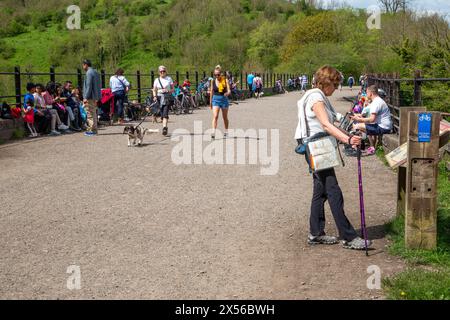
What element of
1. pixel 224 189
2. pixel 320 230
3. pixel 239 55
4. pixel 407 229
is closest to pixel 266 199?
pixel 224 189

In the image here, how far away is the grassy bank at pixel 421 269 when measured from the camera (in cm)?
440

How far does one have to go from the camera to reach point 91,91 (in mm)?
15578

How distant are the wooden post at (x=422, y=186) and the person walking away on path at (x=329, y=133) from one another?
0.46m

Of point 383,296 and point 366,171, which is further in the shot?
point 366,171

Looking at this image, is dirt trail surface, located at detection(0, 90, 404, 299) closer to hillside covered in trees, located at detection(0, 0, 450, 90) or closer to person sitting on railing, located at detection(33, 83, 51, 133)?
person sitting on railing, located at detection(33, 83, 51, 133)

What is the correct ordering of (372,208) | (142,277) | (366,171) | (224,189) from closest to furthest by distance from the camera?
(142,277) < (372,208) < (224,189) < (366,171)

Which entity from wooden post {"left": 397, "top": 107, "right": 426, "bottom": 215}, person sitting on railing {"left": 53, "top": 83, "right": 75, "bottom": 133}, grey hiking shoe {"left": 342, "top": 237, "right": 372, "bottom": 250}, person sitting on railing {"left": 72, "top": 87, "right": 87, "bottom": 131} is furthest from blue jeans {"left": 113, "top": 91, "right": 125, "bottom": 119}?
grey hiking shoe {"left": 342, "top": 237, "right": 372, "bottom": 250}

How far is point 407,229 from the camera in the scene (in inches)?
219

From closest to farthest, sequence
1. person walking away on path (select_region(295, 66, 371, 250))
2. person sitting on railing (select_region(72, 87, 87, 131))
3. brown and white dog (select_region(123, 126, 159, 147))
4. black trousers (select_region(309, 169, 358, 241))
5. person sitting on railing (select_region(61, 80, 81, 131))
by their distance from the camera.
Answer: person walking away on path (select_region(295, 66, 371, 250)), black trousers (select_region(309, 169, 358, 241)), brown and white dog (select_region(123, 126, 159, 147)), person sitting on railing (select_region(61, 80, 81, 131)), person sitting on railing (select_region(72, 87, 87, 131))

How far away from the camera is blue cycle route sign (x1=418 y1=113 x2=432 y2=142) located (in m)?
5.49

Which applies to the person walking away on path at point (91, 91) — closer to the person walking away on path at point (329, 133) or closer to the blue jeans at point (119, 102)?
the blue jeans at point (119, 102)

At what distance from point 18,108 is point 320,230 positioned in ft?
37.2

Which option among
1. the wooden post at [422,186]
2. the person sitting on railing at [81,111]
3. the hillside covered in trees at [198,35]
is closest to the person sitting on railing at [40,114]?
the person sitting on railing at [81,111]

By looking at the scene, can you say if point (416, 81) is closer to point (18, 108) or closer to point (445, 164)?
point (445, 164)
